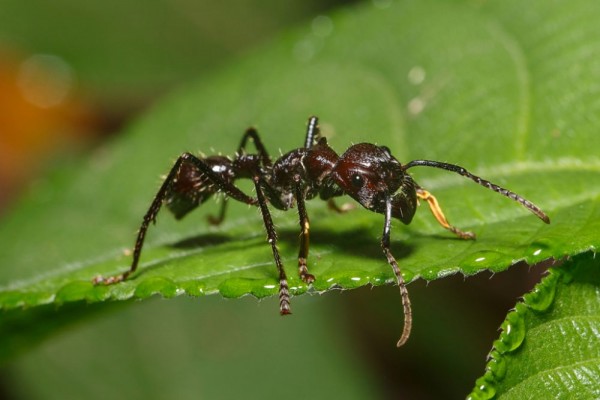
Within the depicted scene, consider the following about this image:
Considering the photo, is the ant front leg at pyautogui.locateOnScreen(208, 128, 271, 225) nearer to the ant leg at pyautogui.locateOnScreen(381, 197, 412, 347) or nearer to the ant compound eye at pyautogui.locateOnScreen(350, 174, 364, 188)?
the ant compound eye at pyautogui.locateOnScreen(350, 174, 364, 188)

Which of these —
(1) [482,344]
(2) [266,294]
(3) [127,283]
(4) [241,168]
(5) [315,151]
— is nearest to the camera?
(2) [266,294]

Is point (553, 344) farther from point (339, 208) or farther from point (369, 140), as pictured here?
point (369, 140)

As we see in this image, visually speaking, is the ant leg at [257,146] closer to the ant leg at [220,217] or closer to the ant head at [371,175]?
the ant leg at [220,217]

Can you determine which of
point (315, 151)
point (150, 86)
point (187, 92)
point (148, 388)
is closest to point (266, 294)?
point (315, 151)

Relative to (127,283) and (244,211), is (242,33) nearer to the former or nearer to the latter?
(244,211)

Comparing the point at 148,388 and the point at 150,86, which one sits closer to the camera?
the point at 148,388

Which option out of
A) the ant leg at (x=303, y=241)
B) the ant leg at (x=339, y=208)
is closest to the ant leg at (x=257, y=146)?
the ant leg at (x=339, y=208)

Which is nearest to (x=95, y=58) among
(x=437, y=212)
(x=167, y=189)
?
(x=167, y=189)
